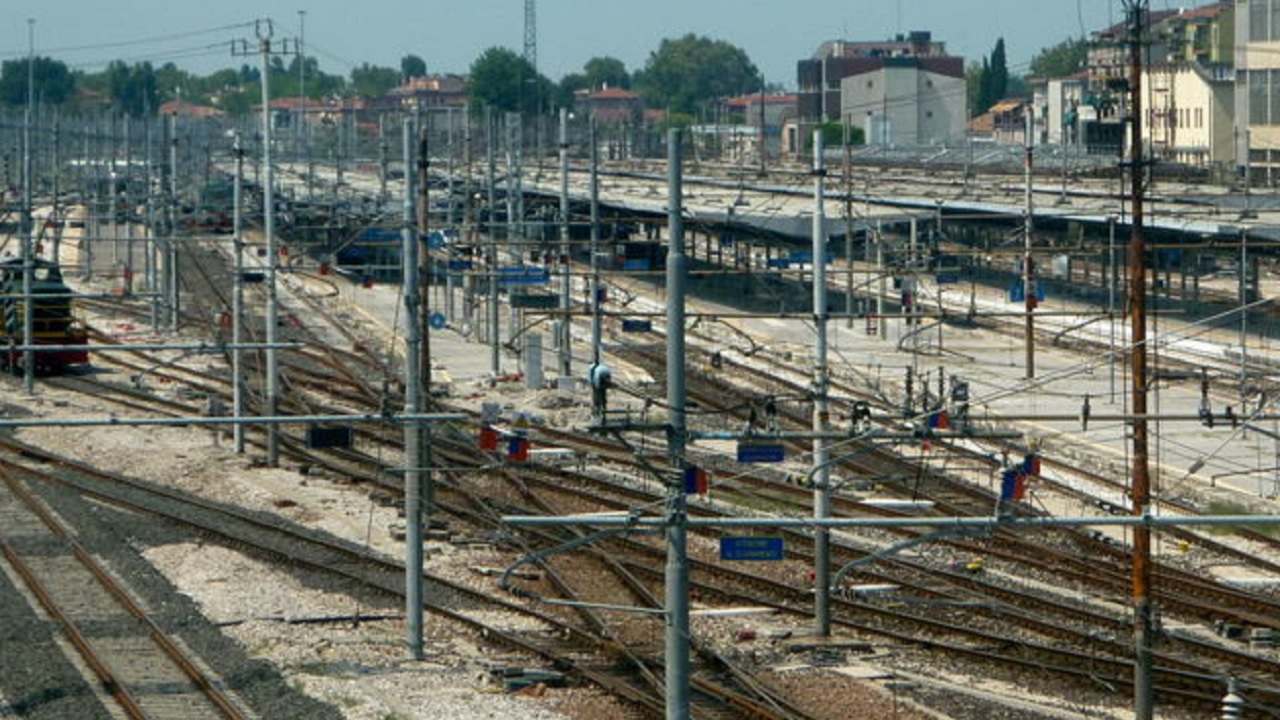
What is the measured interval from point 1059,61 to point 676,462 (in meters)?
107

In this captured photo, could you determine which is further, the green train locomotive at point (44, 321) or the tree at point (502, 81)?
the tree at point (502, 81)

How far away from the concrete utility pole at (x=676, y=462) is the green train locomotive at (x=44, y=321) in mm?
19417

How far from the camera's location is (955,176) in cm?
5278

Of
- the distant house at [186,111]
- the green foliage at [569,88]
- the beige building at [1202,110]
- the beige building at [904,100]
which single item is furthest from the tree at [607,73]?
the beige building at [1202,110]

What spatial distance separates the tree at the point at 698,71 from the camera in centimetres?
14338

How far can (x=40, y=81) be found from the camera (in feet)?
425

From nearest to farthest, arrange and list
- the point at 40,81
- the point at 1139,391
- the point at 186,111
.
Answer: the point at 1139,391 → the point at 186,111 → the point at 40,81

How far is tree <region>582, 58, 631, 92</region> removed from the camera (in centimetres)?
15838

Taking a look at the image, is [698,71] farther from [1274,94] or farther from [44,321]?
[44,321]

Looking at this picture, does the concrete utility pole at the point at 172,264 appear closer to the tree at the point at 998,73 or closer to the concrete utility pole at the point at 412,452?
the concrete utility pole at the point at 412,452

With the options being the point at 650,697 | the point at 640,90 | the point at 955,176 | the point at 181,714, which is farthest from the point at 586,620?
the point at 640,90

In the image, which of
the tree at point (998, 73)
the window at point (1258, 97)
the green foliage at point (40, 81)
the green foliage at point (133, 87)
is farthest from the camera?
the green foliage at point (40, 81)

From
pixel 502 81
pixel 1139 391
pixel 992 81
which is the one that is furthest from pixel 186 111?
pixel 1139 391

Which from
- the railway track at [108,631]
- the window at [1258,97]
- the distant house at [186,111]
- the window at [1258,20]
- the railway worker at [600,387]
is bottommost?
the railway track at [108,631]
